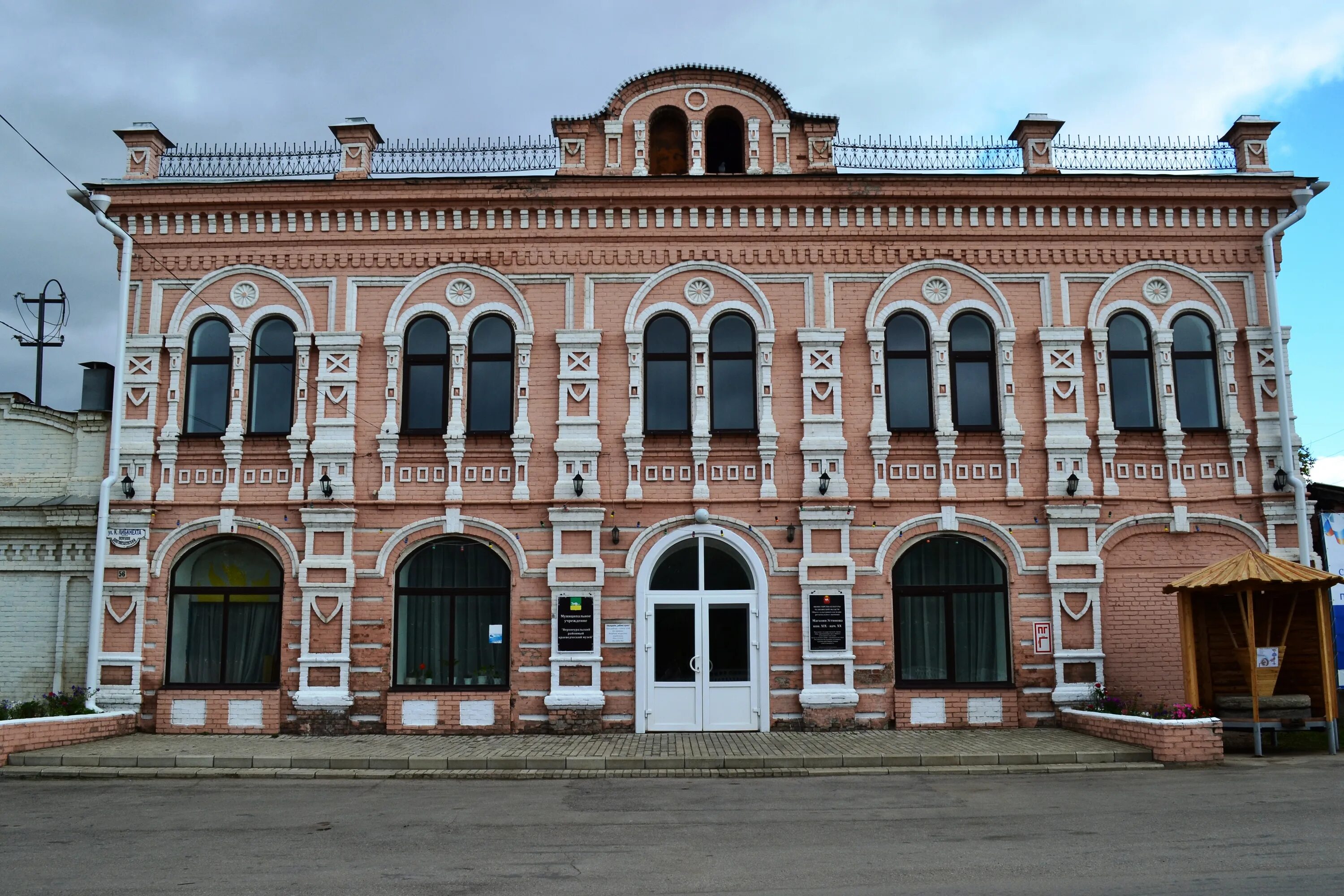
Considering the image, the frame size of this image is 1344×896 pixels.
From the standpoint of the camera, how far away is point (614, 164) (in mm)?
15914

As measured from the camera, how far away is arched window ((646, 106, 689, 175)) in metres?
16.6

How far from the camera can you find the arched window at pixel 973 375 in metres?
15.6

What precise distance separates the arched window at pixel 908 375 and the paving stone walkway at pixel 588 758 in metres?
4.57

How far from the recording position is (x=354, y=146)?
1603 cm

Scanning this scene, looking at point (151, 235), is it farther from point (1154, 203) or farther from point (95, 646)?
point (1154, 203)

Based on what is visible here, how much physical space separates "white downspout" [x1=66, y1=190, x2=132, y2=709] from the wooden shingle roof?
14703 mm

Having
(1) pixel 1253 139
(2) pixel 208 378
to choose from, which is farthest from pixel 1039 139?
(2) pixel 208 378

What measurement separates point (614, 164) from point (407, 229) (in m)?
3.23

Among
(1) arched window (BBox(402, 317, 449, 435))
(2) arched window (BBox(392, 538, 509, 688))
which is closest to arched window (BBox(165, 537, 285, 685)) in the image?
(2) arched window (BBox(392, 538, 509, 688))

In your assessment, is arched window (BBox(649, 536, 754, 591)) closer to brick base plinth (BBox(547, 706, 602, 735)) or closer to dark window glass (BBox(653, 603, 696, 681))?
dark window glass (BBox(653, 603, 696, 681))

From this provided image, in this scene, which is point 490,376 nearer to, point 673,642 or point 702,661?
point 673,642

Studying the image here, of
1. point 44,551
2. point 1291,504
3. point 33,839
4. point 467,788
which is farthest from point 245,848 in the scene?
point 1291,504

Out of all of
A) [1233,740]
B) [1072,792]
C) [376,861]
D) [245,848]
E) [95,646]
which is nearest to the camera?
[376,861]

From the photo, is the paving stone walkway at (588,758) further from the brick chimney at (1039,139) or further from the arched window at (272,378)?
the brick chimney at (1039,139)
